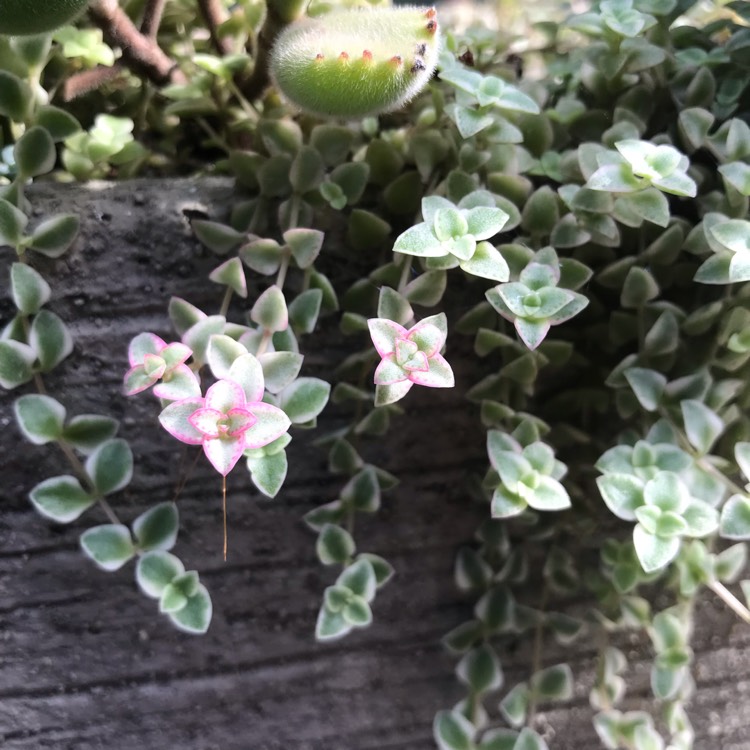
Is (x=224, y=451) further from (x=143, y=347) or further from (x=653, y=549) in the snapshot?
(x=653, y=549)

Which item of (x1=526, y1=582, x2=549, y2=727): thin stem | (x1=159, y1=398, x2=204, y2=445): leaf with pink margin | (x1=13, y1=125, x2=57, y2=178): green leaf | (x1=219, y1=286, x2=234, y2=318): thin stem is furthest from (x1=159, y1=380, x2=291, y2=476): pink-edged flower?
(x1=526, y1=582, x2=549, y2=727): thin stem

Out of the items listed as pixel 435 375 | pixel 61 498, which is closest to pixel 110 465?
pixel 61 498

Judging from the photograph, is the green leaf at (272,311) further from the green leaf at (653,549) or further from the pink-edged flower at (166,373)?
the green leaf at (653,549)

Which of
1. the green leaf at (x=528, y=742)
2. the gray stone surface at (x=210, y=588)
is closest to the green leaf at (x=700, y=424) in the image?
the gray stone surface at (x=210, y=588)

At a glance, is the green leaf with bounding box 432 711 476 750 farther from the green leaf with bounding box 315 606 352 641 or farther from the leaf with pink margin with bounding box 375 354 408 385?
the leaf with pink margin with bounding box 375 354 408 385

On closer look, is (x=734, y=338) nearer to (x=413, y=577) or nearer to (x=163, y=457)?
(x=413, y=577)
